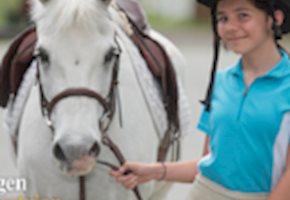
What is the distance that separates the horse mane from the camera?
3.39 m

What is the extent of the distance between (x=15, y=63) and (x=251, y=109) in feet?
6.34

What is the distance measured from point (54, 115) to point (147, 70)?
3.46ft

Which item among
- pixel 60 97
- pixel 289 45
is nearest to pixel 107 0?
pixel 60 97

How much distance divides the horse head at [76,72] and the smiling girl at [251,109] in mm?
638

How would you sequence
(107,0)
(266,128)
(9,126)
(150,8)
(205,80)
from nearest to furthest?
(266,128), (107,0), (9,126), (205,80), (150,8)

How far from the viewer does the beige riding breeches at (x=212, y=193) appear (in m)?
2.63

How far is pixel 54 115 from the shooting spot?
336cm

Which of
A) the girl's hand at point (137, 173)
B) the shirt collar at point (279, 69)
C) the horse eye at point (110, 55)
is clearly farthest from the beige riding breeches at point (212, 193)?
the horse eye at point (110, 55)

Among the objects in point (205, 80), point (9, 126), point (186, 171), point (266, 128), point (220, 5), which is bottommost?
point (205, 80)

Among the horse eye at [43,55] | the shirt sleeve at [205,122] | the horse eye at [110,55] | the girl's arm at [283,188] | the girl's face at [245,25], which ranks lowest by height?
the girl's arm at [283,188]

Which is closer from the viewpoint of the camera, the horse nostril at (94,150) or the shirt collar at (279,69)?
the shirt collar at (279,69)

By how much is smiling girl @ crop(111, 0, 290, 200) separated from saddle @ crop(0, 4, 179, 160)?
1.66m

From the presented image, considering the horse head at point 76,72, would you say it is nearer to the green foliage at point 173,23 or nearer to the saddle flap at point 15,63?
the saddle flap at point 15,63

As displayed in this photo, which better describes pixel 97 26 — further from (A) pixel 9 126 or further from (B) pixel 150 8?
(B) pixel 150 8
